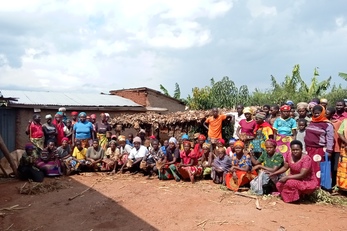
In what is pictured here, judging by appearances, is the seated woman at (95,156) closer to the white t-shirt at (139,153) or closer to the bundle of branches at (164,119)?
the white t-shirt at (139,153)

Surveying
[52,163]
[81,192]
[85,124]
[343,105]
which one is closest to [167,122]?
[85,124]

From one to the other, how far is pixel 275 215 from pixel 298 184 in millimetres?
893

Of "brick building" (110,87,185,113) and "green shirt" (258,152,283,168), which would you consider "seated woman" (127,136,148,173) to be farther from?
"brick building" (110,87,185,113)

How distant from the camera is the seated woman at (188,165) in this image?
8000 millimetres

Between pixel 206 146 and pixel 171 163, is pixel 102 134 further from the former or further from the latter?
pixel 206 146

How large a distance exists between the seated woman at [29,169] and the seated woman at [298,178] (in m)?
5.66

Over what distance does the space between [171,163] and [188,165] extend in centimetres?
44

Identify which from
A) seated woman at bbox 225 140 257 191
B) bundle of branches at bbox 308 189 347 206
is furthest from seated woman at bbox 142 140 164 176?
bundle of branches at bbox 308 189 347 206

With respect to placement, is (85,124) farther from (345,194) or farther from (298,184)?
(345,194)

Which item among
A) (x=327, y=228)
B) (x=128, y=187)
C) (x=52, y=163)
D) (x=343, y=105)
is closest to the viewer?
(x=327, y=228)

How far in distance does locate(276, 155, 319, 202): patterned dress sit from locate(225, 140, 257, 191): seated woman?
3.28ft

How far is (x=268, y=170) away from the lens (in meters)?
6.50

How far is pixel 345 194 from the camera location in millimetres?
6551

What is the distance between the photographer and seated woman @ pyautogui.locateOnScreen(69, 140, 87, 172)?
359 inches
